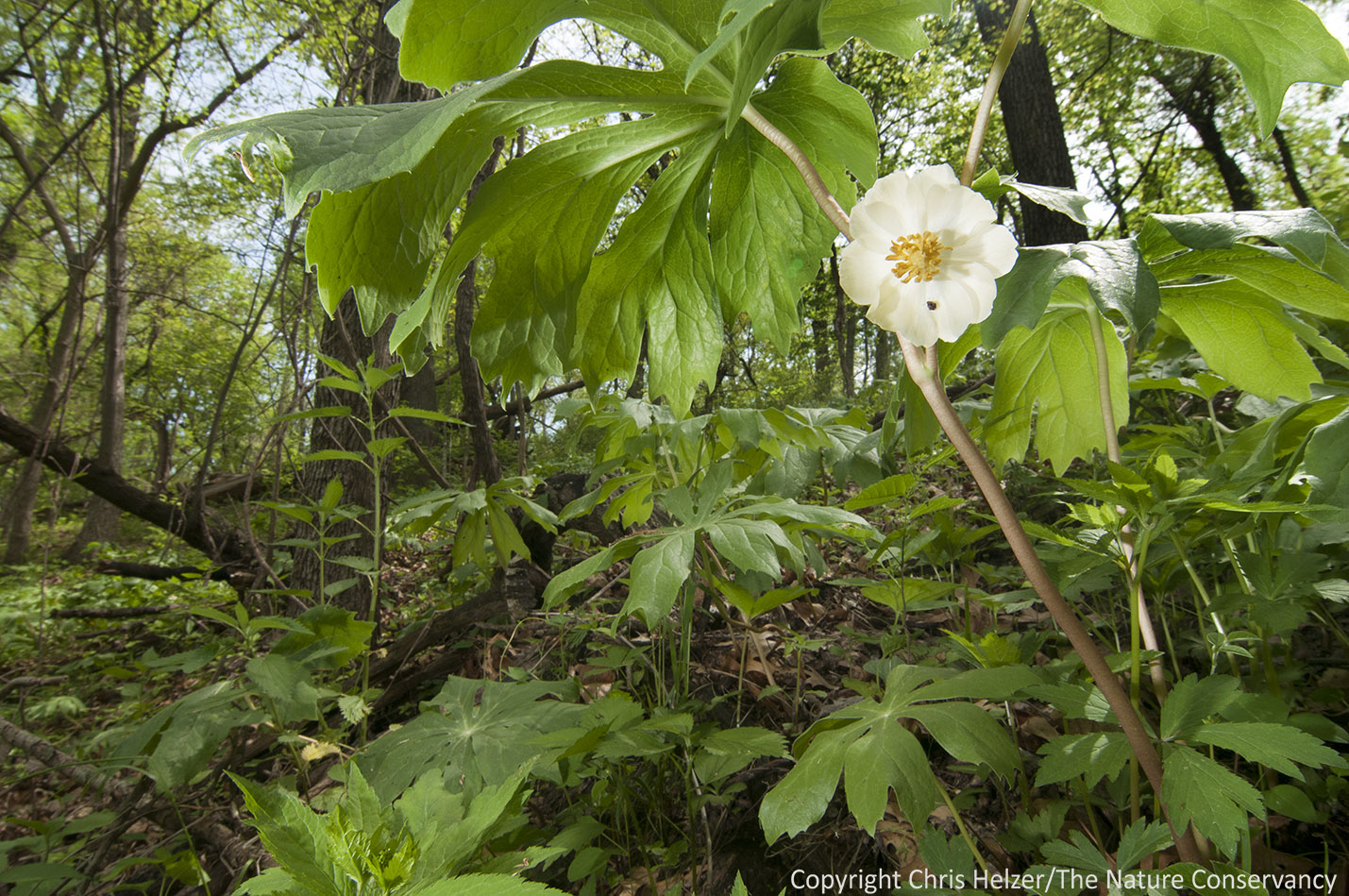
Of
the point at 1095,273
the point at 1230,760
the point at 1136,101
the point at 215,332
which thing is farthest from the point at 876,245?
the point at 215,332

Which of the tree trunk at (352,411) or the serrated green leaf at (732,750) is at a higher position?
the tree trunk at (352,411)

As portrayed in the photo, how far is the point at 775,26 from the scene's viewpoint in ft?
1.79

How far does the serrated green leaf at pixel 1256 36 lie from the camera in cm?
59

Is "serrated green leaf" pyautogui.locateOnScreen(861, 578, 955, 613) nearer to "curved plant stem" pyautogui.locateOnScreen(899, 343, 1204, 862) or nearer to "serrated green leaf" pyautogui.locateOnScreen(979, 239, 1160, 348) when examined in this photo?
"curved plant stem" pyautogui.locateOnScreen(899, 343, 1204, 862)

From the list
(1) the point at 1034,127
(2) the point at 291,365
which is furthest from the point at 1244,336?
(1) the point at 1034,127

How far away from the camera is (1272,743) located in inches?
25.5

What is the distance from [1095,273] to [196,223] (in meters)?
13.4

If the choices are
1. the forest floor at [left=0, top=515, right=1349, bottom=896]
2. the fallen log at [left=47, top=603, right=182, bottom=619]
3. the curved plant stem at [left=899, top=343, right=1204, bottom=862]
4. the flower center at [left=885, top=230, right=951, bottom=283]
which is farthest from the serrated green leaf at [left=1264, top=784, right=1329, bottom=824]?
the fallen log at [left=47, top=603, right=182, bottom=619]

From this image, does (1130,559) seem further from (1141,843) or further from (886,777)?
(886,777)

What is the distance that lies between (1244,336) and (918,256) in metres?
0.60

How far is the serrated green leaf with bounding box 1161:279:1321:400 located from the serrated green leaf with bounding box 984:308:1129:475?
89 mm

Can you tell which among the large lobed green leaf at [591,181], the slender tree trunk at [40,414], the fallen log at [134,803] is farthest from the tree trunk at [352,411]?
the slender tree trunk at [40,414]

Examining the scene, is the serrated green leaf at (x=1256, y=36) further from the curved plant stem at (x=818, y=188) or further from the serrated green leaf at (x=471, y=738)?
the serrated green leaf at (x=471, y=738)

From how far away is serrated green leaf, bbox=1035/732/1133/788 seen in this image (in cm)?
74
